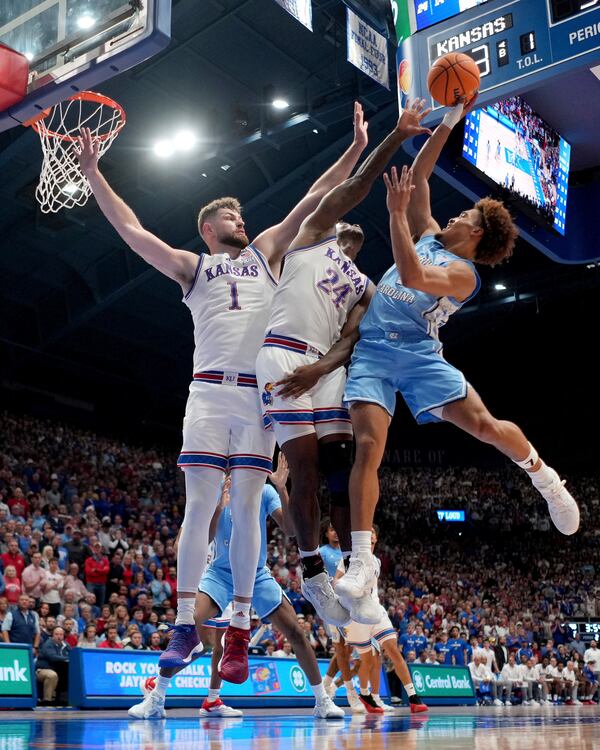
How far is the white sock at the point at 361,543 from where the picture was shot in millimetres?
4344

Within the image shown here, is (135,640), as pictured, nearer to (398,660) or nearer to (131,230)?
(398,660)

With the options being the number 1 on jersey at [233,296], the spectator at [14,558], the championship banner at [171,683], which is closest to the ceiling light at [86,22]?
the number 1 on jersey at [233,296]

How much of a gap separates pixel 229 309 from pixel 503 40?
4094mm

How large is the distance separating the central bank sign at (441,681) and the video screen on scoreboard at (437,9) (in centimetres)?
939

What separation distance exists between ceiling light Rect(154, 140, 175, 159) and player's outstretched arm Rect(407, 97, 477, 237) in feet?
43.1

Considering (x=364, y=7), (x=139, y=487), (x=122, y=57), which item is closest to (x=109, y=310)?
(x=139, y=487)

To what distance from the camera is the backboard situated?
6.14 m

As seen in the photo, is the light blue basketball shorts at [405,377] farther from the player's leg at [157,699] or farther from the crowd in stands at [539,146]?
the crowd in stands at [539,146]

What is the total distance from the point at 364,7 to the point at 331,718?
43.5ft

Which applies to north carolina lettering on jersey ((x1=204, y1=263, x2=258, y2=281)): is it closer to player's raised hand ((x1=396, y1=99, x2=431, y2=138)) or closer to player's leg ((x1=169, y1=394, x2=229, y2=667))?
player's leg ((x1=169, y1=394, x2=229, y2=667))

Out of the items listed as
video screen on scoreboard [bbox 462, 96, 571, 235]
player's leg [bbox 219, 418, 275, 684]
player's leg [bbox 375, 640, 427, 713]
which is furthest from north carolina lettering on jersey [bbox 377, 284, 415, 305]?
player's leg [bbox 375, 640, 427, 713]

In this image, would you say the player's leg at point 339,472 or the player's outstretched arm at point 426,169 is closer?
the player's leg at point 339,472

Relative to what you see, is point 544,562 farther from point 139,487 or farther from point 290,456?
point 290,456

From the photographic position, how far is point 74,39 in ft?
22.0
